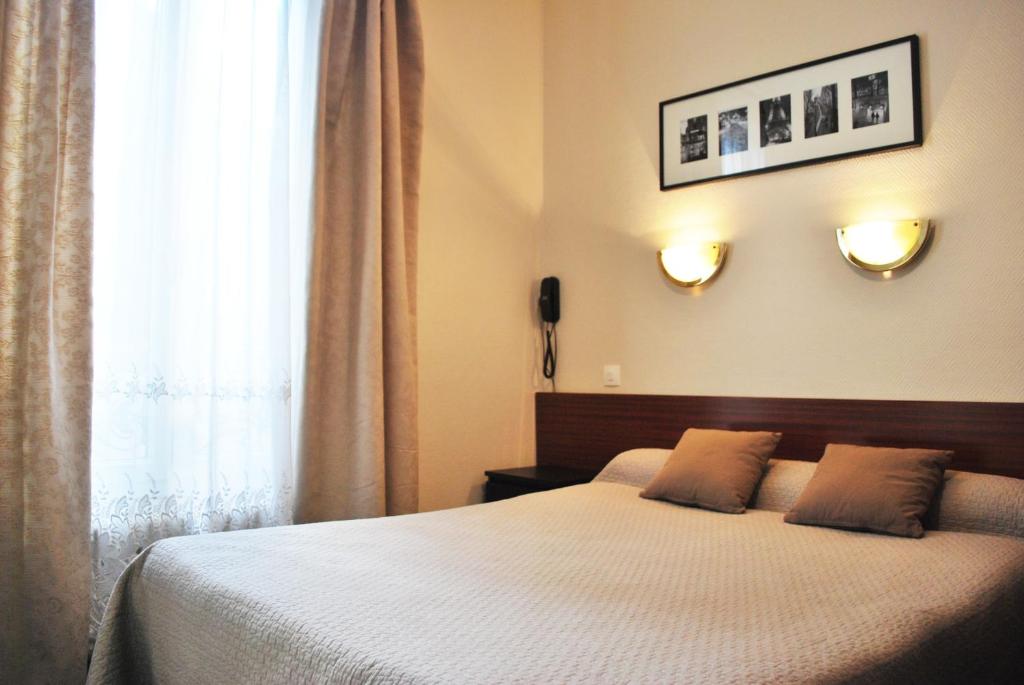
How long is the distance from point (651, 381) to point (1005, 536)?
4.78 ft

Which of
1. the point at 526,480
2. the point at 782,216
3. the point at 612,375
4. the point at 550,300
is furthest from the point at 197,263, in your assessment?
the point at 782,216

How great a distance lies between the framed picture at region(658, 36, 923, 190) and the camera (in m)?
2.49

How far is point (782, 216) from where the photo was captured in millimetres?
2762

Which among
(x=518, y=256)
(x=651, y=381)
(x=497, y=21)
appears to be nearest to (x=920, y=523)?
(x=651, y=381)

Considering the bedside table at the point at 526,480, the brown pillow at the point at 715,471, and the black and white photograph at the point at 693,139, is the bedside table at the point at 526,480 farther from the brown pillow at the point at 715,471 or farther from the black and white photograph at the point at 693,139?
the black and white photograph at the point at 693,139

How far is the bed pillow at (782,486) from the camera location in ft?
7.61

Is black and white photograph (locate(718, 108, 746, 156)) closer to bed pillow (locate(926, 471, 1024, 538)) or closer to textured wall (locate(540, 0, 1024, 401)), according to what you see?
textured wall (locate(540, 0, 1024, 401))

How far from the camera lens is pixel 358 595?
1408 millimetres

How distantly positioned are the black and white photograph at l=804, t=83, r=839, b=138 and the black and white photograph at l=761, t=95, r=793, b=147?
6cm

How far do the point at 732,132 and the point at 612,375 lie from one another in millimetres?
1163

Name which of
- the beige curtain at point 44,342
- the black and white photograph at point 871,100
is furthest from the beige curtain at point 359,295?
the black and white photograph at point 871,100

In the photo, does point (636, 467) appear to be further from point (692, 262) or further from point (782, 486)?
point (692, 262)

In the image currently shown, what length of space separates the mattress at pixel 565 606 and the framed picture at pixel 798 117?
55.4 inches

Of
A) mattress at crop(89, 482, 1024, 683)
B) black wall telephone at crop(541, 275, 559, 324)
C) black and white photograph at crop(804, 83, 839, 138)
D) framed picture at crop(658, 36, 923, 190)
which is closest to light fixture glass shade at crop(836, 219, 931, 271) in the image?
framed picture at crop(658, 36, 923, 190)
